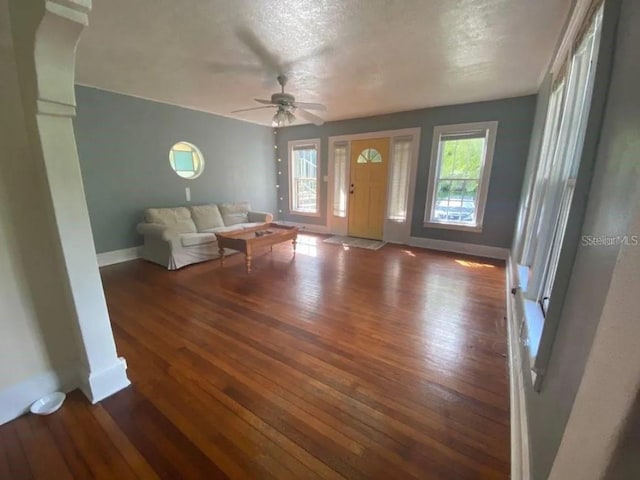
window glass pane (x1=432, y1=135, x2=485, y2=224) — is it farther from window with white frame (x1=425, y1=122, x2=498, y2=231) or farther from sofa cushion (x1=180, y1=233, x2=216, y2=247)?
sofa cushion (x1=180, y1=233, x2=216, y2=247)

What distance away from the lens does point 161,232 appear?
11.6 ft

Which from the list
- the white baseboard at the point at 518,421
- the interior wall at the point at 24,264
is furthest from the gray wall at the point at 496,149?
the interior wall at the point at 24,264

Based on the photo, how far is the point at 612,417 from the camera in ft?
1.48

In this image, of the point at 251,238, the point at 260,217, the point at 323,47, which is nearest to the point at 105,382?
the point at 251,238

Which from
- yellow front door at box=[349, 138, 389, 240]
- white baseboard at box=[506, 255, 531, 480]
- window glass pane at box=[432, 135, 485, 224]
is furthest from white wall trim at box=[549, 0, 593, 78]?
yellow front door at box=[349, 138, 389, 240]

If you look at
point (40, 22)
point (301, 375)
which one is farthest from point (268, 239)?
point (40, 22)

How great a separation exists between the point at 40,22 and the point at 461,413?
104 inches

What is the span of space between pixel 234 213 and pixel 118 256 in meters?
1.88

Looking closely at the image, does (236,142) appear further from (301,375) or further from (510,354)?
(510,354)

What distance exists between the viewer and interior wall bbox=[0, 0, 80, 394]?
3.96 ft

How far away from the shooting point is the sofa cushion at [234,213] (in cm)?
479

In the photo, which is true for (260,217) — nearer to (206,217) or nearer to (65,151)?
(206,217)

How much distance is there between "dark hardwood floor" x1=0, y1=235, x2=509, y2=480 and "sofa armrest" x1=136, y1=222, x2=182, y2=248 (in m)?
0.81

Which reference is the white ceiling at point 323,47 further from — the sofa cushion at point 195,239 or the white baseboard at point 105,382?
the white baseboard at point 105,382
